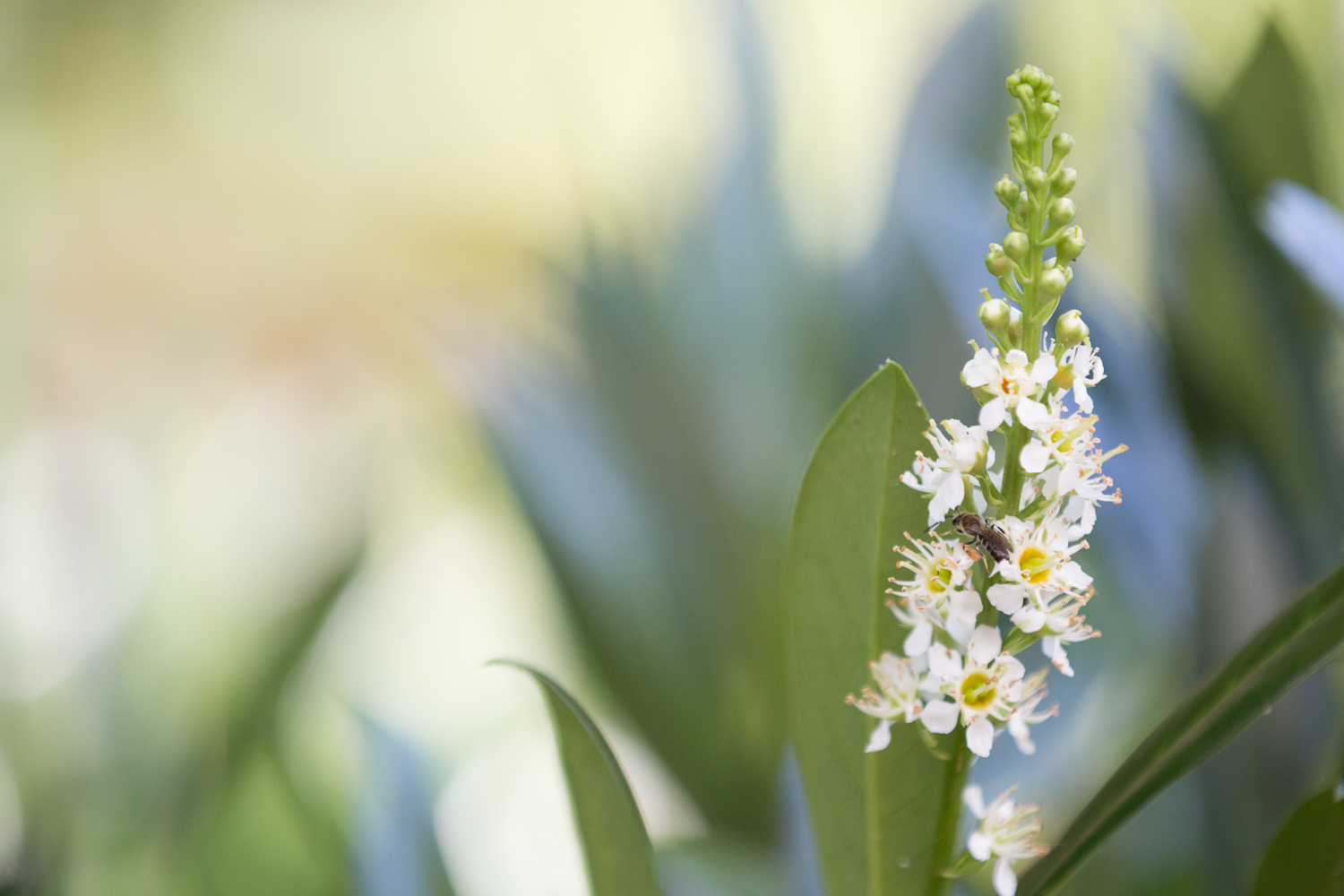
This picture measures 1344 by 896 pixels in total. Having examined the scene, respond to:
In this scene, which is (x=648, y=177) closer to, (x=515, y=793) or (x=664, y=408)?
(x=664, y=408)

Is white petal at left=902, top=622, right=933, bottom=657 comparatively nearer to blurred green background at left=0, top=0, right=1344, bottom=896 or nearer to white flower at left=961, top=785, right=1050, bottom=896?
white flower at left=961, top=785, right=1050, bottom=896

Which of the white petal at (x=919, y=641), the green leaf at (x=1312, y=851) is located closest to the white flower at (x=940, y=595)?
the white petal at (x=919, y=641)

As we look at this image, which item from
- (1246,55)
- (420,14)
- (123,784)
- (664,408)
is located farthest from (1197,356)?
(420,14)

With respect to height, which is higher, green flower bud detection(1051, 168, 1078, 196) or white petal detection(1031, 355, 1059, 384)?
green flower bud detection(1051, 168, 1078, 196)

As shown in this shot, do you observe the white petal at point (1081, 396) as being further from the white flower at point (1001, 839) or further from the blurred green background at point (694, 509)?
the blurred green background at point (694, 509)

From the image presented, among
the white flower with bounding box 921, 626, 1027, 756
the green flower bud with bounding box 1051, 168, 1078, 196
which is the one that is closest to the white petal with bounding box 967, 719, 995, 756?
the white flower with bounding box 921, 626, 1027, 756

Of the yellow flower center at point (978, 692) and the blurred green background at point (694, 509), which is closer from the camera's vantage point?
the yellow flower center at point (978, 692)

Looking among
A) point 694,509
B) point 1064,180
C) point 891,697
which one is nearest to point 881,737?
point 891,697
